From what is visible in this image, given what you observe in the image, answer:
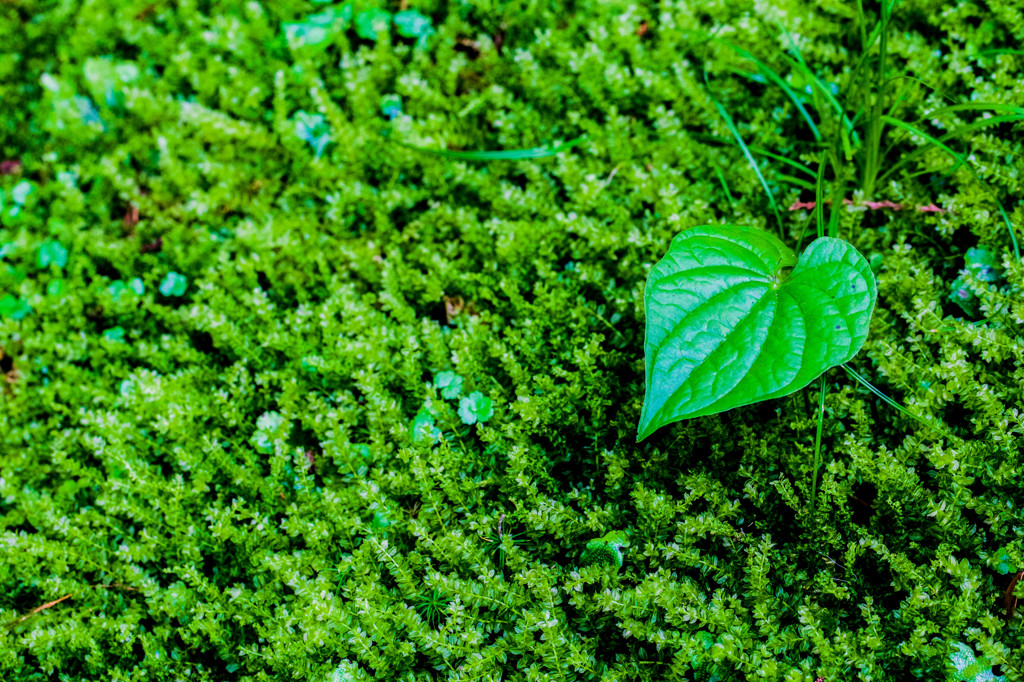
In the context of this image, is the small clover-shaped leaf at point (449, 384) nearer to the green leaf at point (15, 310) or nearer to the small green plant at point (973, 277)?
the small green plant at point (973, 277)

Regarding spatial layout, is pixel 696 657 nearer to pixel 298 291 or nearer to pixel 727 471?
pixel 727 471

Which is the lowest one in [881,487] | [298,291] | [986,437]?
[881,487]

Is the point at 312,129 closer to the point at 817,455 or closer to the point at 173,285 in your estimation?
the point at 173,285

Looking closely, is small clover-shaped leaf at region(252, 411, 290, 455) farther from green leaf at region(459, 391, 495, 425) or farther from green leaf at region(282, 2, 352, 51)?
green leaf at region(282, 2, 352, 51)

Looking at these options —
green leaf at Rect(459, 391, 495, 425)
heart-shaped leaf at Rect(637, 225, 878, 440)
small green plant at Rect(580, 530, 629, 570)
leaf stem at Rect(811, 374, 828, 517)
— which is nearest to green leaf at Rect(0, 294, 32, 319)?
green leaf at Rect(459, 391, 495, 425)

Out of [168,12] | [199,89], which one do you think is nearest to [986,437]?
[199,89]

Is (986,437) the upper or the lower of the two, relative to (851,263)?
lower

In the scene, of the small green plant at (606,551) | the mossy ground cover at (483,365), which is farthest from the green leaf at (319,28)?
the small green plant at (606,551)
